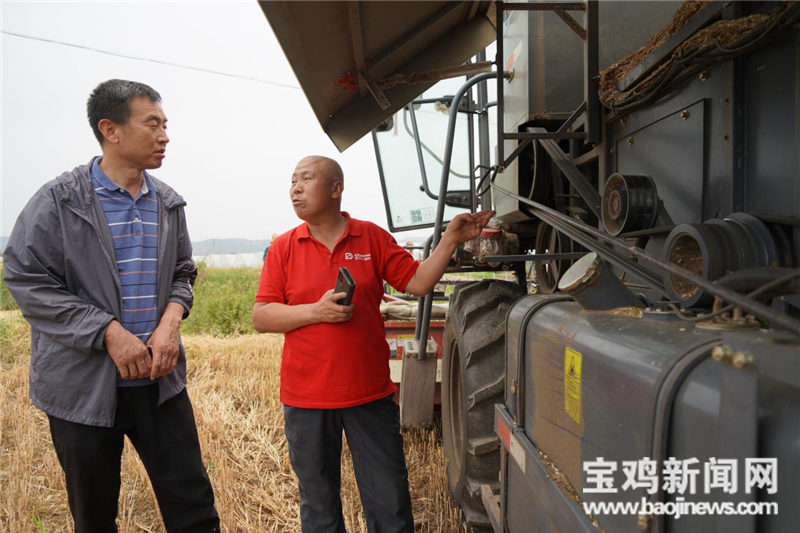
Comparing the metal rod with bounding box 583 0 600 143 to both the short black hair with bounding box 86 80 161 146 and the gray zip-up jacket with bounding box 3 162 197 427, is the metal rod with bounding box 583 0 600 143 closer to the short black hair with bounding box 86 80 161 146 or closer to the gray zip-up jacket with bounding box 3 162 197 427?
the short black hair with bounding box 86 80 161 146

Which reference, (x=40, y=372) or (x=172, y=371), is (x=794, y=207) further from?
(x=40, y=372)

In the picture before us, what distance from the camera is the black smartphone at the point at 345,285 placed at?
85.4 inches

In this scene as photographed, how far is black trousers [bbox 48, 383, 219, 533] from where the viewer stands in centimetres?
219

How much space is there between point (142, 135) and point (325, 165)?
734 millimetres

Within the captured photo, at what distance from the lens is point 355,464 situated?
7.92ft

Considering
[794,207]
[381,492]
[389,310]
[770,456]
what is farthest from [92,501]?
[389,310]

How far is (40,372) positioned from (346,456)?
221 cm

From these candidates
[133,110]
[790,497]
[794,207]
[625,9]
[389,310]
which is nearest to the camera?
[790,497]

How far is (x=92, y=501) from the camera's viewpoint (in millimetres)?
2230

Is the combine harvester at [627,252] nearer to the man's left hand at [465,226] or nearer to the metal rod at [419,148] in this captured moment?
the man's left hand at [465,226]

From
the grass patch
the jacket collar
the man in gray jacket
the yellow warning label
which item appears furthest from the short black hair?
the grass patch

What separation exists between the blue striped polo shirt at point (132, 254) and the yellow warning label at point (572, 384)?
1672 millimetres

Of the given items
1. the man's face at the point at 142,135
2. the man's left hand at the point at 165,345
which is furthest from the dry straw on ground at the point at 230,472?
the man's face at the point at 142,135

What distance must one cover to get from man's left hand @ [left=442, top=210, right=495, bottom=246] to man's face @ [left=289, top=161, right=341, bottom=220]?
525mm
